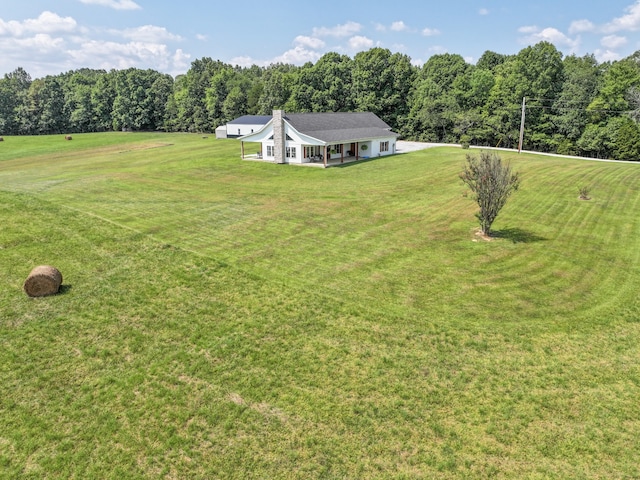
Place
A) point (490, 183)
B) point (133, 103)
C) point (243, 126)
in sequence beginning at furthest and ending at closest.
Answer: point (133, 103), point (243, 126), point (490, 183)

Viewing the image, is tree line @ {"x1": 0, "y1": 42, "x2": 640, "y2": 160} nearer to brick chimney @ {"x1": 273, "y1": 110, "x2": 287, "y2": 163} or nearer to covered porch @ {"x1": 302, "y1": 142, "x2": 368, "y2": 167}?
covered porch @ {"x1": 302, "y1": 142, "x2": 368, "y2": 167}

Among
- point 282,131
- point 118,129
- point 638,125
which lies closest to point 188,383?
point 282,131

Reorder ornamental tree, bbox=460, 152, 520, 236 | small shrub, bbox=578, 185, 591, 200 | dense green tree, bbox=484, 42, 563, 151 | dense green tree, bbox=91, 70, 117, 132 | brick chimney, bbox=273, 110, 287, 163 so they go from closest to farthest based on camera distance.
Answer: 1. ornamental tree, bbox=460, 152, 520, 236
2. small shrub, bbox=578, 185, 591, 200
3. brick chimney, bbox=273, 110, 287, 163
4. dense green tree, bbox=484, 42, 563, 151
5. dense green tree, bbox=91, 70, 117, 132

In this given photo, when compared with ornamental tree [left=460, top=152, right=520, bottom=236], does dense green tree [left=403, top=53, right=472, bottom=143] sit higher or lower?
higher

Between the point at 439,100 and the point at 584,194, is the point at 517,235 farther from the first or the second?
the point at 439,100

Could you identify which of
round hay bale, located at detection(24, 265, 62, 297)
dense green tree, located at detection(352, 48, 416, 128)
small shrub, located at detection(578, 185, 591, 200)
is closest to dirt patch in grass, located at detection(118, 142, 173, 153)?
dense green tree, located at detection(352, 48, 416, 128)

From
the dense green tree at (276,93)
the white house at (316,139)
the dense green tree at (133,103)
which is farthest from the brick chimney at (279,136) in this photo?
the dense green tree at (133,103)

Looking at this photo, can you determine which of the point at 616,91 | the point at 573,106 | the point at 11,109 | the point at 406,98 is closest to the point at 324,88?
the point at 406,98
